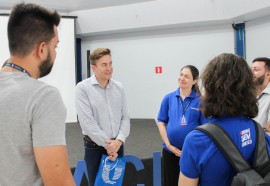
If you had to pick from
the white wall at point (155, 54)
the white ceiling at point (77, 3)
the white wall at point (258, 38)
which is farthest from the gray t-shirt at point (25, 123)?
the white ceiling at point (77, 3)

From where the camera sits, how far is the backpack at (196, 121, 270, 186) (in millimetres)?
1098

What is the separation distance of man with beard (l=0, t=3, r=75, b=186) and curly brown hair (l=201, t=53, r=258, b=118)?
59cm

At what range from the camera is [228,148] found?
3.70 feet

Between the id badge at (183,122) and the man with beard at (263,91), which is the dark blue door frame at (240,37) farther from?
the id badge at (183,122)

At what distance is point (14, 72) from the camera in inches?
37.3

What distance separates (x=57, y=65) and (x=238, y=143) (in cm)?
537

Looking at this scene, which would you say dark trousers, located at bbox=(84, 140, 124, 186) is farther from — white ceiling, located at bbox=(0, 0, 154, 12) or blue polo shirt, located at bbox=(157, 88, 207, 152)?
white ceiling, located at bbox=(0, 0, 154, 12)

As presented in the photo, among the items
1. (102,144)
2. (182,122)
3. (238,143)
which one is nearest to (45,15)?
(238,143)

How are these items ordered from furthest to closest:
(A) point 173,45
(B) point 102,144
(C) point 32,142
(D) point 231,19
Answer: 1. (A) point 173,45
2. (D) point 231,19
3. (B) point 102,144
4. (C) point 32,142

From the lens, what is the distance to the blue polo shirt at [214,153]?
1.15 meters

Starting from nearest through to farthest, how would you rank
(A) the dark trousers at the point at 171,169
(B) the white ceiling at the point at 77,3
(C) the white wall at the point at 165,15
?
(A) the dark trousers at the point at 171,169 < (C) the white wall at the point at 165,15 < (B) the white ceiling at the point at 77,3

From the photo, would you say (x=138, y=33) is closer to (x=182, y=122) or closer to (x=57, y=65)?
(x=57, y=65)

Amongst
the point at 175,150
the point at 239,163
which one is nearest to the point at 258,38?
the point at 175,150

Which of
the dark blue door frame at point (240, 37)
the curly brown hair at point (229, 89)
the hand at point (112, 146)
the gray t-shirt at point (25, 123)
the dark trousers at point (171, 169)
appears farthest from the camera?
the dark blue door frame at point (240, 37)
